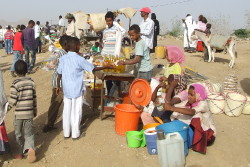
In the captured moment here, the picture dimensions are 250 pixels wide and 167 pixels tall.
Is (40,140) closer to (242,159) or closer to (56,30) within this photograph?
(242,159)

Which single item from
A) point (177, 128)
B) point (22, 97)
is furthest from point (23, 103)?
point (177, 128)

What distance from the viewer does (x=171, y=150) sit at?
12.1 ft

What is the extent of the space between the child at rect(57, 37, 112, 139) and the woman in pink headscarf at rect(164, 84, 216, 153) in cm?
145

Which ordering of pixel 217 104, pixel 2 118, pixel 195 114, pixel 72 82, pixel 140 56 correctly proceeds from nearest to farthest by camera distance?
pixel 2 118
pixel 195 114
pixel 72 82
pixel 140 56
pixel 217 104

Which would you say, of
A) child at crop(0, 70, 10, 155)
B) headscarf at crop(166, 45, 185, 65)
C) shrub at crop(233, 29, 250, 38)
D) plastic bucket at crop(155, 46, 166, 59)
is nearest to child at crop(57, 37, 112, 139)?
child at crop(0, 70, 10, 155)

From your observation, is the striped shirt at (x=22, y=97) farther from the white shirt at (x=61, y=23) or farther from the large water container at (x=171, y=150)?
the white shirt at (x=61, y=23)

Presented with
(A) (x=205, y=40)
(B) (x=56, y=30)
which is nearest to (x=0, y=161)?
(A) (x=205, y=40)

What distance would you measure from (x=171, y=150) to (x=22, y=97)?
2.22 meters

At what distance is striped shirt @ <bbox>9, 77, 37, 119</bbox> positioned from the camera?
381cm

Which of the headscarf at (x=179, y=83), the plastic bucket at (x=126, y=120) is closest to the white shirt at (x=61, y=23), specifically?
the plastic bucket at (x=126, y=120)

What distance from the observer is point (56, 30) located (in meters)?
22.8

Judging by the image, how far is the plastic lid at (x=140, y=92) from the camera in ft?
16.4

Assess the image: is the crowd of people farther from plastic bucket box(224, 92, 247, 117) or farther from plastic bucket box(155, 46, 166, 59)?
plastic bucket box(155, 46, 166, 59)

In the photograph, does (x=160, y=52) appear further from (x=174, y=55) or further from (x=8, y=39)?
(x=8, y=39)
